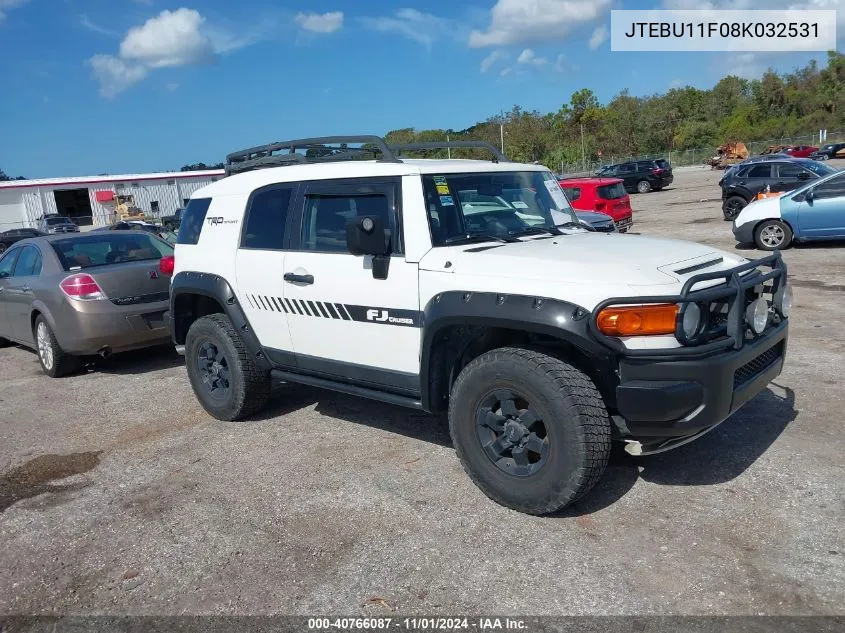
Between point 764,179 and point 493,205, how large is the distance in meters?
16.6

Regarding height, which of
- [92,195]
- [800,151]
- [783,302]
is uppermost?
[92,195]

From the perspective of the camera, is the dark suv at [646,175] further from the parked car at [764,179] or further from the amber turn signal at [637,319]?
the amber turn signal at [637,319]

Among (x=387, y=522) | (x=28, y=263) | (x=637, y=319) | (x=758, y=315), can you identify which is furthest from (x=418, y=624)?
(x=28, y=263)

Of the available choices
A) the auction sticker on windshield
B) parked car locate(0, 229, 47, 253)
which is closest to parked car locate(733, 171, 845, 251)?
the auction sticker on windshield

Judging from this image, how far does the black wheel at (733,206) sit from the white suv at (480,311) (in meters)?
15.5

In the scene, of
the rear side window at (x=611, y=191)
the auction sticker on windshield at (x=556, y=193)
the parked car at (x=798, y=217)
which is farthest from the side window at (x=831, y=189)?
the auction sticker on windshield at (x=556, y=193)

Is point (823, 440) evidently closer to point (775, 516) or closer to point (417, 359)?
point (775, 516)

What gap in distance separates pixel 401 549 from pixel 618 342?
4.96 feet

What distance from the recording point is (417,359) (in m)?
4.33

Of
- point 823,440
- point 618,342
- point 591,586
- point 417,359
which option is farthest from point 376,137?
point 823,440

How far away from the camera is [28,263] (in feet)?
26.9

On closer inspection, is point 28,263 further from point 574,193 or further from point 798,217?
point 574,193

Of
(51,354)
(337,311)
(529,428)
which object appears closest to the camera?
(529,428)

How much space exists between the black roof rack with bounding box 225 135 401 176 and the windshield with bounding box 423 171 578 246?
629 millimetres
